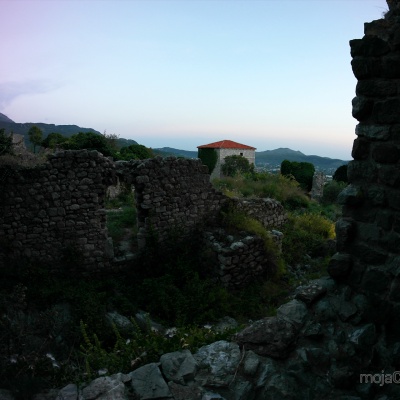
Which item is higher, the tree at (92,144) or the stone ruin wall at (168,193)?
the tree at (92,144)

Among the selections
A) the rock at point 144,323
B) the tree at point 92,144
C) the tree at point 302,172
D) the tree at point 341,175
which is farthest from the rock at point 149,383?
the tree at point 341,175

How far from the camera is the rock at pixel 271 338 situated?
2.73 m

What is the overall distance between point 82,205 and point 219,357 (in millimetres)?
5445

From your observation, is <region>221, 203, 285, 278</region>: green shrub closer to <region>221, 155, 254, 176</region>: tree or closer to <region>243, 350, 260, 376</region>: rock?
<region>243, 350, 260, 376</region>: rock

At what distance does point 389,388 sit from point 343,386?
312 millimetres

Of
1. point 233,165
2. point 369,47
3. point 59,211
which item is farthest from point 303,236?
point 233,165

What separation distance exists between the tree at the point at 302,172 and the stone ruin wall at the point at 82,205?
1844 centimetres

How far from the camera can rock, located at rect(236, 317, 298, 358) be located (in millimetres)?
2732

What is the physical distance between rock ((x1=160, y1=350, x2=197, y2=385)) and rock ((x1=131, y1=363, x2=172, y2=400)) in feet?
0.22

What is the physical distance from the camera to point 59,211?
723 cm

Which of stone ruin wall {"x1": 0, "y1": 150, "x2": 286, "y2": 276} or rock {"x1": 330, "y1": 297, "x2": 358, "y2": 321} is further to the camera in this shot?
stone ruin wall {"x1": 0, "y1": 150, "x2": 286, "y2": 276}

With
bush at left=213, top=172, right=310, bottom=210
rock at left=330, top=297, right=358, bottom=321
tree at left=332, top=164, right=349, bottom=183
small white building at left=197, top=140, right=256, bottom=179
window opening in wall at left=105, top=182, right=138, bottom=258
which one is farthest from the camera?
small white building at left=197, top=140, right=256, bottom=179

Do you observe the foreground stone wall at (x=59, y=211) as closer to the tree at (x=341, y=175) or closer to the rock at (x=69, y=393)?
the rock at (x=69, y=393)

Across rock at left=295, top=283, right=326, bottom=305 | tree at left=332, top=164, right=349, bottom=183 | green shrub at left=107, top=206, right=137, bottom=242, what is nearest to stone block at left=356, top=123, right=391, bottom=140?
rock at left=295, top=283, right=326, bottom=305
